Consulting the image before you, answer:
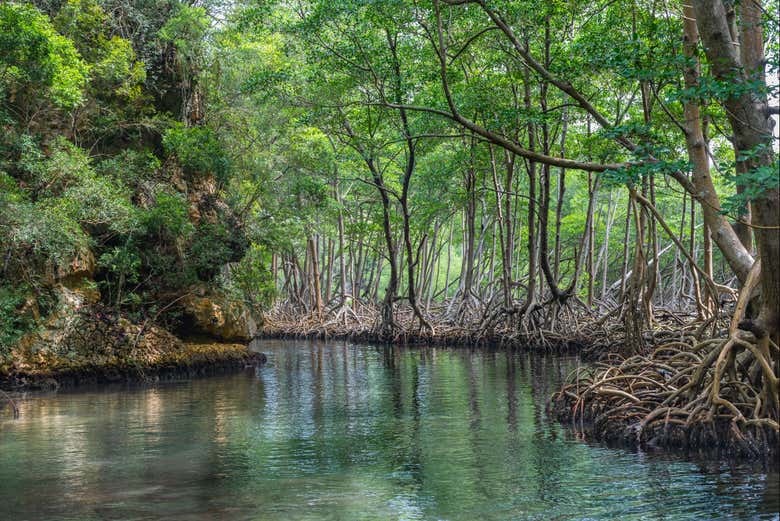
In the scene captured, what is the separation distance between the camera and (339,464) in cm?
844

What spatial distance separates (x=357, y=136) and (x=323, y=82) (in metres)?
3.91

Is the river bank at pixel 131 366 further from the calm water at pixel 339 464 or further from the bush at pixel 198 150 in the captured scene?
the bush at pixel 198 150

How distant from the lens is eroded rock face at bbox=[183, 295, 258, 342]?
18.2m

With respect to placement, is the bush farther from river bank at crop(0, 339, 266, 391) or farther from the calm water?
the calm water

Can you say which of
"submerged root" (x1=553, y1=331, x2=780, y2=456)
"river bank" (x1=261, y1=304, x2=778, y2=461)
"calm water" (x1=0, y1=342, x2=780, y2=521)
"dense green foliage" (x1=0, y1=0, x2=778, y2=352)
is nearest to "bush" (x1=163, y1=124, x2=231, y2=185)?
"dense green foliage" (x1=0, y1=0, x2=778, y2=352)

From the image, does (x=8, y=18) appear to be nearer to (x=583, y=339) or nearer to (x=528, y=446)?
(x=528, y=446)

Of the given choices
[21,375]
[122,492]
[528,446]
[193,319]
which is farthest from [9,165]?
[528,446]

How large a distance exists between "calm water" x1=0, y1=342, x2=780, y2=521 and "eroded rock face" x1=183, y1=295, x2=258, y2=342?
12.6ft

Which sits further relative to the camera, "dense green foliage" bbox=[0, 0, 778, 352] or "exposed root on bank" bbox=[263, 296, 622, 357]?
"exposed root on bank" bbox=[263, 296, 622, 357]

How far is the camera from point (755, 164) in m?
7.20

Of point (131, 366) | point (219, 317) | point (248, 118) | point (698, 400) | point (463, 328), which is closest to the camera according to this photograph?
point (698, 400)

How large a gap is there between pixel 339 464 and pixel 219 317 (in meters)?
10.7

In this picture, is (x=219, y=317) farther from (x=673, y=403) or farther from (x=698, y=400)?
(x=698, y=400)

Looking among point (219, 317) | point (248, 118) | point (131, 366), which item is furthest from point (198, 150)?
point (131, 366)
